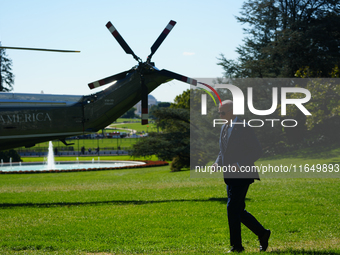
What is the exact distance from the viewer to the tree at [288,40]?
1289 inches

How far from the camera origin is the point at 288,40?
32750mm

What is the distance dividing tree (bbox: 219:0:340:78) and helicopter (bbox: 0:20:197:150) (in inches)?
815

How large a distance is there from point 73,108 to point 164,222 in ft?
27.1

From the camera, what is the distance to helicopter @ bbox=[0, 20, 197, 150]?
550 inches

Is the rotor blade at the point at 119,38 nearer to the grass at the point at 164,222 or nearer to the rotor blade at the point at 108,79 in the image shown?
the rotor blade at the point at 108,79

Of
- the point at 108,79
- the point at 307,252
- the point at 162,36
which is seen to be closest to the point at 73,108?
the point at 108,79

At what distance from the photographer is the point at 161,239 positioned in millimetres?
6758

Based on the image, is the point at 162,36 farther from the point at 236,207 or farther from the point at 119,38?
the point at 236,207

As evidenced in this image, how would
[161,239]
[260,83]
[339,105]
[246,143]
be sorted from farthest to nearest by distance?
[260,83], [339,105], [161,239], [246,143]

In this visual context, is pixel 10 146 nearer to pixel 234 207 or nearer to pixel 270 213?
pixel 270 213

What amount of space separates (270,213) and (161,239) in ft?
11.0

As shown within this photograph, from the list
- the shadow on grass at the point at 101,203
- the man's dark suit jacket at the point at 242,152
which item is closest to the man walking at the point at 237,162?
the man's dark suit jacket at the point at 242,152

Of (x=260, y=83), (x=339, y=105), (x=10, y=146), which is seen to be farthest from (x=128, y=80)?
(x=260, y=83)

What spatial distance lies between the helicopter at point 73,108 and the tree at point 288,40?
20689mm
